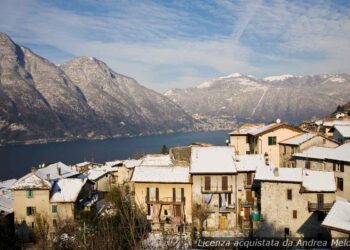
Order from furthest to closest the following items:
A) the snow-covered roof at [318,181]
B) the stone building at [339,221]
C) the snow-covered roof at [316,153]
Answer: the snow-covered roof at [316,153]
the snow-covered roof at [318,181]
the stone building at [339,221]

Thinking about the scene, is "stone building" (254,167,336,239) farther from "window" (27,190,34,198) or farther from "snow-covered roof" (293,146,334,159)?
"window" (27,190,34,198)

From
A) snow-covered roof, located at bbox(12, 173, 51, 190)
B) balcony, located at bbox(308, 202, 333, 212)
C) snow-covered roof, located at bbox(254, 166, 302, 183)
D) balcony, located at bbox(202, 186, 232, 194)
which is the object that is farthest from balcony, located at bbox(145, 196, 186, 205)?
balcony, located at bbox(308, 202, 333, 212)

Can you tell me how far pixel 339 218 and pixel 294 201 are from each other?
1204cm

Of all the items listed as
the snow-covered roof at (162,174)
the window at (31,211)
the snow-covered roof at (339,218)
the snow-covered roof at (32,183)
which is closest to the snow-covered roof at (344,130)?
the snow-covered roof at (162,174)

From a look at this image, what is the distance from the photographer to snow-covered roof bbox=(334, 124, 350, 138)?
57062 mm

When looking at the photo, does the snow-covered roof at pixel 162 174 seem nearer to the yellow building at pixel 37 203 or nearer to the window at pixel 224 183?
the window at pixel 224 183

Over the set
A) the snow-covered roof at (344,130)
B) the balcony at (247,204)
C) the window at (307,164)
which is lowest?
the balcony at (247,204)

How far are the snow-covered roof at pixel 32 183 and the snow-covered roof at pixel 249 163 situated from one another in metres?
25.5

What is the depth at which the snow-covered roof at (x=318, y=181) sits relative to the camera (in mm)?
40438

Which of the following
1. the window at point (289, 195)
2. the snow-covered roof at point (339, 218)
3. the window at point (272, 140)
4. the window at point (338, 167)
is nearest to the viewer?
the snow-covered roof at point (339, 218)

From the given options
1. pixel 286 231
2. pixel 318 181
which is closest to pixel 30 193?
pixel 286 231

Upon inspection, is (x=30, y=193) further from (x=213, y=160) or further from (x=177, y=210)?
(x=213, y=160)

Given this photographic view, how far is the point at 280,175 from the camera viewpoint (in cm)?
4181

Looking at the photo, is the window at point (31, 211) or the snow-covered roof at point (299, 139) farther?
the snow-covered roof at point (299, 139)
